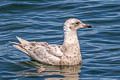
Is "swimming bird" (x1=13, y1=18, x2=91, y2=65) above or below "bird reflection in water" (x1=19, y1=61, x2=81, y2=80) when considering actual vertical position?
above

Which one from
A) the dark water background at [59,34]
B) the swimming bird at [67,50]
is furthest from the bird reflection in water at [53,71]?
the swimming bird at [67,50]

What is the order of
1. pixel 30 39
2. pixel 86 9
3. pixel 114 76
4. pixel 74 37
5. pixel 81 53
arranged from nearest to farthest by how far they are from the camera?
pixel 114 76, pixel 74 37, pixel 81 53, pixel 30 39, pixel 86 9

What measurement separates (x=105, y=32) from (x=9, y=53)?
3.80 metres

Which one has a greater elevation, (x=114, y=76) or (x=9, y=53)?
(x=9, y=53)

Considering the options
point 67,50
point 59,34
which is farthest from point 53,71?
point 59,34

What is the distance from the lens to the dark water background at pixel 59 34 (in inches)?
560

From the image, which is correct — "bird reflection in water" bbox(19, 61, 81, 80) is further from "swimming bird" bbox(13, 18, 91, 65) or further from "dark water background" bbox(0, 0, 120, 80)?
"swimming bird" bbox(13, 18, 91, 65)

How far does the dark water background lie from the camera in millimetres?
14234

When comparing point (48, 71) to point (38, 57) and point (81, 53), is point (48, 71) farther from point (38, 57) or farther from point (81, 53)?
point (81, 53)

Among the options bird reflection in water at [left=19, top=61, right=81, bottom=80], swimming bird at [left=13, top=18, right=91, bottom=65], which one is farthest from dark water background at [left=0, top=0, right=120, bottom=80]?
swimming bird at [left=13, top=18, right=91, bottom=65]

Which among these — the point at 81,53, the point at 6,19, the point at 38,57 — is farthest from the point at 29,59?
the point at 6,19

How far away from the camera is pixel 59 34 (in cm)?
1792

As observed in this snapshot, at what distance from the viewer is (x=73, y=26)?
48.2ft

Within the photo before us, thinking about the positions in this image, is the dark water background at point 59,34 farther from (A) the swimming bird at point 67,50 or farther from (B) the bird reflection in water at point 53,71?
(A) the swimming bird at point 67,50
